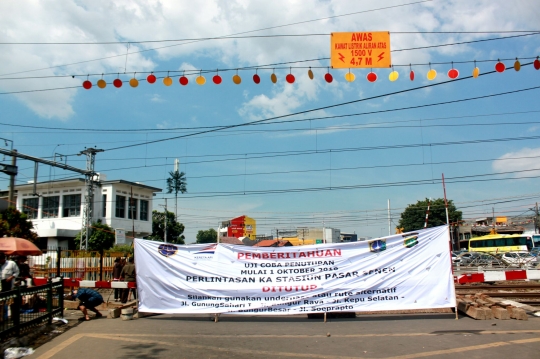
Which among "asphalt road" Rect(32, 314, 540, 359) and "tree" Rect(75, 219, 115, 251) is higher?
"tree" Rect(75, 219, 115, 251)

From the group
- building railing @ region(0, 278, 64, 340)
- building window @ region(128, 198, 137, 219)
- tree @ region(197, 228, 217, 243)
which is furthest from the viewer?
tree @ region(197, 228, 217, 243)

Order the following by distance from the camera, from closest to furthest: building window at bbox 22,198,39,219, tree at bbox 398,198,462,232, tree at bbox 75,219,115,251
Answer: tree at bbox 75,219,115,251, building window at bbox 22,198,39,219, tree at bbox 398,198,462,232

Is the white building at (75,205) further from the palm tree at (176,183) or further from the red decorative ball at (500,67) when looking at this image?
the red decorative ball at (500,67)

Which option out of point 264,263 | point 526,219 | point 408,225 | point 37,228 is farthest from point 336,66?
point 526,219

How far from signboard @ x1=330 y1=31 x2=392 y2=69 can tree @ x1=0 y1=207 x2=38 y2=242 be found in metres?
17.3

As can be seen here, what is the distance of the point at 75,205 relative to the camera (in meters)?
41.5

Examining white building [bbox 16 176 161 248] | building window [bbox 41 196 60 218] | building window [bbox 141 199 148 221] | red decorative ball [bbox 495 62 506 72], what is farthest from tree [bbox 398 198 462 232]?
red decorative ball [bbox 495 62 506 72]

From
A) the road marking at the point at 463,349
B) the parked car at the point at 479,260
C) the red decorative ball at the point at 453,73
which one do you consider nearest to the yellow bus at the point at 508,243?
the parked car at the point at 479,260

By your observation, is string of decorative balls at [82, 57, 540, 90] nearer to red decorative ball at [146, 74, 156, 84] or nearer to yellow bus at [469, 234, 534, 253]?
red decorative ball at [146, 74, 156, 84]

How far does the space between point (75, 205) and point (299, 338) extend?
123 feet

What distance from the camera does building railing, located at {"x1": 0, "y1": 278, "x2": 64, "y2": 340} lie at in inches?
324

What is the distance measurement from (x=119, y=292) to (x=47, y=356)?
8.22 metres

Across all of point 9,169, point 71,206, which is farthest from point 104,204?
point 9,169

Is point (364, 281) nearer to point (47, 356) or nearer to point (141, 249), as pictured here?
point (141, 249)
